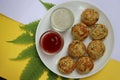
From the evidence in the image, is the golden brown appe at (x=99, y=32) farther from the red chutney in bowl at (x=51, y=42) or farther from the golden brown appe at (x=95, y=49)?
the red chutney in bowl at (x=51, y=42)

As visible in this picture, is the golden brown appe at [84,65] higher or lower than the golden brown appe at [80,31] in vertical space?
lower

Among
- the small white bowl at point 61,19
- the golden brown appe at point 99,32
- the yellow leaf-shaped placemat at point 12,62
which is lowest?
the yellow leaf-shaped placemat at point 12,62

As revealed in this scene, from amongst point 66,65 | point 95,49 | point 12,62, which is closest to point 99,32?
point 95,49

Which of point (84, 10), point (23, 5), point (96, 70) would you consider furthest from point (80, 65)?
point (23, 5)

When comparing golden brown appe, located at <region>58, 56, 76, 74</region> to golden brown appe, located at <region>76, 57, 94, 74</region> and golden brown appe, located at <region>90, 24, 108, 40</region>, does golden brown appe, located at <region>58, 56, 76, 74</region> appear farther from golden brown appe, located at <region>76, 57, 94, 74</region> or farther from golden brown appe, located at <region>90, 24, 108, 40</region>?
golden brown appe, located at <region>90, 24, 108, 40</region>

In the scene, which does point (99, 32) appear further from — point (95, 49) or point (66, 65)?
point (66, 65)

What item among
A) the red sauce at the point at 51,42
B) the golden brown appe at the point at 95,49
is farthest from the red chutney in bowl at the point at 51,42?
the golden brown appe at the point at 95,49
